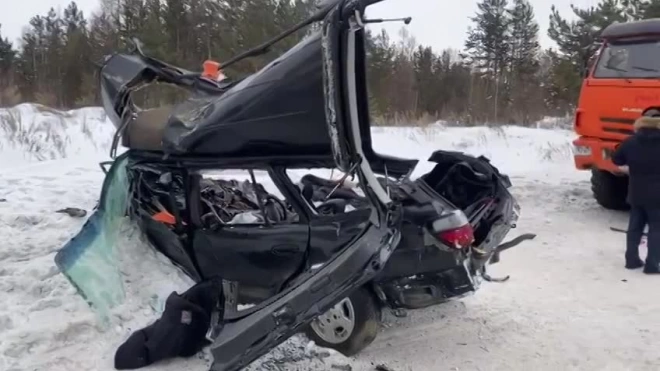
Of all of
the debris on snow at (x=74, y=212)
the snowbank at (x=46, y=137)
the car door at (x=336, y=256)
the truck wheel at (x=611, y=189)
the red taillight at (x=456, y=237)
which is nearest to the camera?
the car door at (x=336, y=256)

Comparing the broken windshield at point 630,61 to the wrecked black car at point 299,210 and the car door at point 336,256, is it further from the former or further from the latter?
the car door at point 336,256

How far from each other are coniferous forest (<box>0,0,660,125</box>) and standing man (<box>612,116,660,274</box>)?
61.8 ft

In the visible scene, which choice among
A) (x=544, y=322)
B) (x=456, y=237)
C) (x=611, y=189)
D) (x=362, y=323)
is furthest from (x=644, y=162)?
(x=362, y=323)

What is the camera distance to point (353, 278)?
157 inches

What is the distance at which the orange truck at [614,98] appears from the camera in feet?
29.9

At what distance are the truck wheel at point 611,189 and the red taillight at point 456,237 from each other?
5998 millimetres

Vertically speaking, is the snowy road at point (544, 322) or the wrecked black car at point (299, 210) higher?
the wrecked black car at point (299, 210)

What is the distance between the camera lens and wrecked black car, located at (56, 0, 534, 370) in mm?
4078

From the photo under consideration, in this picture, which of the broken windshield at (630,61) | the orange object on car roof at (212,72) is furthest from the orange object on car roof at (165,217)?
the broken windshield at (630,61)

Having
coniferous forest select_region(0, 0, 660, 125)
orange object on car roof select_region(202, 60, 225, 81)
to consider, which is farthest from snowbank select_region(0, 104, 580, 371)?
coniferous forest select_region(0, 0, 660, 125)

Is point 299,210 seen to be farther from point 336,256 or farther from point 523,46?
point 523,46

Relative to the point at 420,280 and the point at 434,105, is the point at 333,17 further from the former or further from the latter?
the point at 434,105

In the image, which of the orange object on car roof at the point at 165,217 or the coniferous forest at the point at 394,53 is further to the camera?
the coniferous forest at the point at 394,53

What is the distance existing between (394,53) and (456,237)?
33.8 meters
